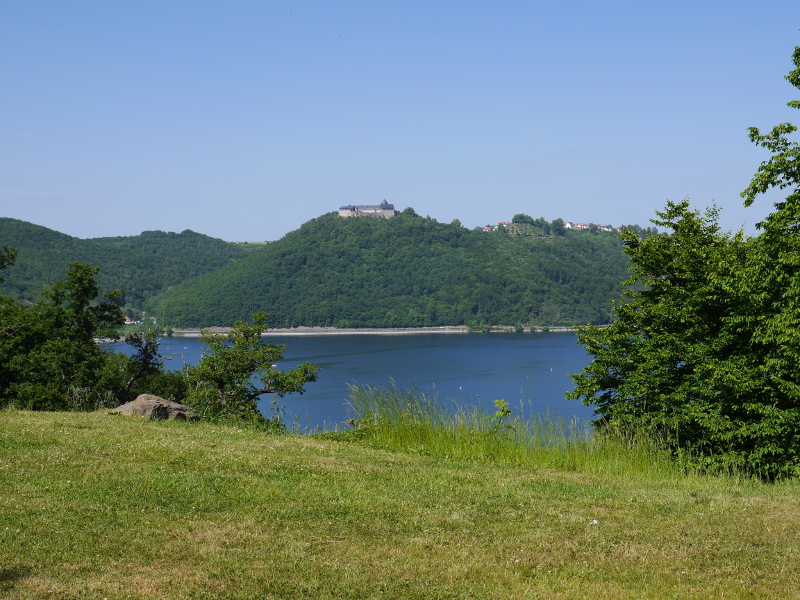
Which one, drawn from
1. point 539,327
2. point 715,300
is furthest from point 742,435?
point 539,327

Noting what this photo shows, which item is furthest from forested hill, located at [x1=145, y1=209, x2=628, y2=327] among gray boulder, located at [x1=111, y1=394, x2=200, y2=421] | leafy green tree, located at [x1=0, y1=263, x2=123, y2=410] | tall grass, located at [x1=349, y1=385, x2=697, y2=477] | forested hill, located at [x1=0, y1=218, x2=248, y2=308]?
tall grass, located at [x1=349, y1=385, x2=697, y2=477]

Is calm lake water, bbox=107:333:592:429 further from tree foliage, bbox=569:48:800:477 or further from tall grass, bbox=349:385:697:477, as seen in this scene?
tall grass, bbox=349:385:697:477

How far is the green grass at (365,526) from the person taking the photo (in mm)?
4730

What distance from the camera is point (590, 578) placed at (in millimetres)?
4914

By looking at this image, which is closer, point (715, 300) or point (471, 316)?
point (715, 300)

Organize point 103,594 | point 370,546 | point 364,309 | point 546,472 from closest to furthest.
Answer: point 103,594, point 370,546, point 546,472, point 364,309

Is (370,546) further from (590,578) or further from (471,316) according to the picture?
(471,316)

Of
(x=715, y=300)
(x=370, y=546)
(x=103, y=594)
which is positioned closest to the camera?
(x=103, y=594)

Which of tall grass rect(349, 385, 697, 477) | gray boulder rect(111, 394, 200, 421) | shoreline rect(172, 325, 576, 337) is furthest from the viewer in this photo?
shoreline rect(172, 325, 576, 337)

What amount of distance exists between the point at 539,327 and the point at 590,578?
15332 centimetres

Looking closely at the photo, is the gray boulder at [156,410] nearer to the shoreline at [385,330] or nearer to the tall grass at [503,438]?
the tall grass at [503,438]

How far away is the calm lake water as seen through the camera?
2488 inches

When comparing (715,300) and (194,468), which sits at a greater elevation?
(715,300)

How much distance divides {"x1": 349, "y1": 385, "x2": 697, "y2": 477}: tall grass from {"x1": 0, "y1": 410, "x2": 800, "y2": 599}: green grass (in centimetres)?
14
